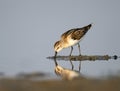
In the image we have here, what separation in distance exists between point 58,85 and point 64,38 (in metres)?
11.6

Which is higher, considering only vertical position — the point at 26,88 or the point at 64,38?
the point at 64,38

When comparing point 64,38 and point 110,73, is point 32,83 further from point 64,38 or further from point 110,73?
point 64,38

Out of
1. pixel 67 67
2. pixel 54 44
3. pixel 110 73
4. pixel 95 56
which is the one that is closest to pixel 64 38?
pixel 54 44

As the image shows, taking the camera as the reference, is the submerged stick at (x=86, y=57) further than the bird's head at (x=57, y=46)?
No

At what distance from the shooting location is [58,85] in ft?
44.3

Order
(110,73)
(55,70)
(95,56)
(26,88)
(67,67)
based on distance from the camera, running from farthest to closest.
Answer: (95,56) → (67,67) → (55,70) → (110,73) → (26,88)

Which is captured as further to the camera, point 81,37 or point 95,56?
point 81,37

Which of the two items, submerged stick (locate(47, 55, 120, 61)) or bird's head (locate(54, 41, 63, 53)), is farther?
bird's head (locate(54, 41, 63, 53))

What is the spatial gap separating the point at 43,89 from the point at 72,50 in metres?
12.7

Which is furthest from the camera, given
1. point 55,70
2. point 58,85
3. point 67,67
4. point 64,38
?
point 64,38

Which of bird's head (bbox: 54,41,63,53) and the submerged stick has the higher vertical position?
bird's head (bbox: 54,41,63,53)

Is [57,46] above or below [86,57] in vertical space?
above

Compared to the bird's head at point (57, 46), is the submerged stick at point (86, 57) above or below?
below

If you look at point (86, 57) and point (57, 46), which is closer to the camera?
point (86, 57)
